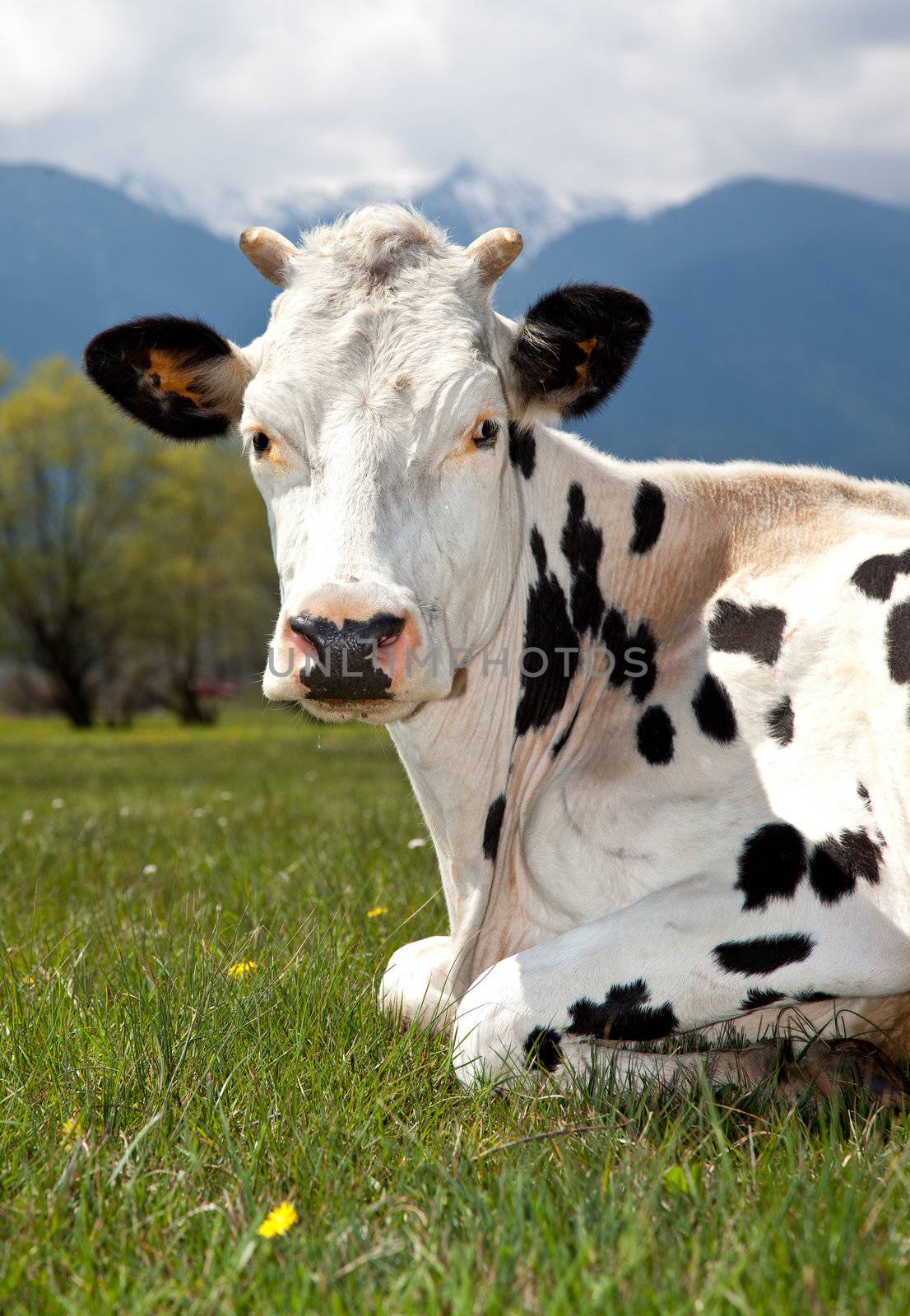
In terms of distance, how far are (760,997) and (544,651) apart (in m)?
1.40

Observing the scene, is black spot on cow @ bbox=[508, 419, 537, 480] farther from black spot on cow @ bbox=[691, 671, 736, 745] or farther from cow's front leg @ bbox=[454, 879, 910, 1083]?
cow's front leg @ bbox=[454, 879, 910, 1083]

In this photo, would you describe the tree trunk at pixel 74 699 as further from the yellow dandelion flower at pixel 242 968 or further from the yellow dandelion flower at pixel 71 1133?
the yellow dandelion flower at pixel 71 1133

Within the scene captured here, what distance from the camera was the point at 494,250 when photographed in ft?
12.6

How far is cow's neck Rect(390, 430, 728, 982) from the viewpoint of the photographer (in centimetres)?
396

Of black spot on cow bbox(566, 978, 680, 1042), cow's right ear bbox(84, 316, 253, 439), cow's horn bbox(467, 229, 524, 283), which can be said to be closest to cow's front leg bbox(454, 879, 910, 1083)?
black spot on cow bbox(566, 978, 680, 1042)

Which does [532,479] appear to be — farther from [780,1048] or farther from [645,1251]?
[645,1251]

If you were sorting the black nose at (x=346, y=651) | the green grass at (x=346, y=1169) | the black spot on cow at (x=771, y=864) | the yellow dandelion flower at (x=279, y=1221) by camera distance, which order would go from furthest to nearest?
the black spot on cow at (x=771, y=864) → the black nose at (x=346, y=651) → the yellow dandelion flower at (x=279, y=1221) → the green grass at (x=346, y=1169)

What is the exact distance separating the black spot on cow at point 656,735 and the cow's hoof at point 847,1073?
0.96 meters

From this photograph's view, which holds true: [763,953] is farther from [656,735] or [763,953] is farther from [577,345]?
[577,345]

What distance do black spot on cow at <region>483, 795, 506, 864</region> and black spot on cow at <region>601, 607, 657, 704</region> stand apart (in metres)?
0.58

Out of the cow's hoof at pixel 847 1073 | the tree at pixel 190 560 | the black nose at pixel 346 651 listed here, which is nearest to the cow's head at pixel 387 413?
the black nose at pixel 346 651

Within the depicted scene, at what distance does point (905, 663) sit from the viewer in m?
3.41

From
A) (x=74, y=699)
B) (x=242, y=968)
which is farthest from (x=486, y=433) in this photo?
(x=74, y=699)

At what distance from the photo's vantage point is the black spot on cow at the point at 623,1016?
10.5ft
